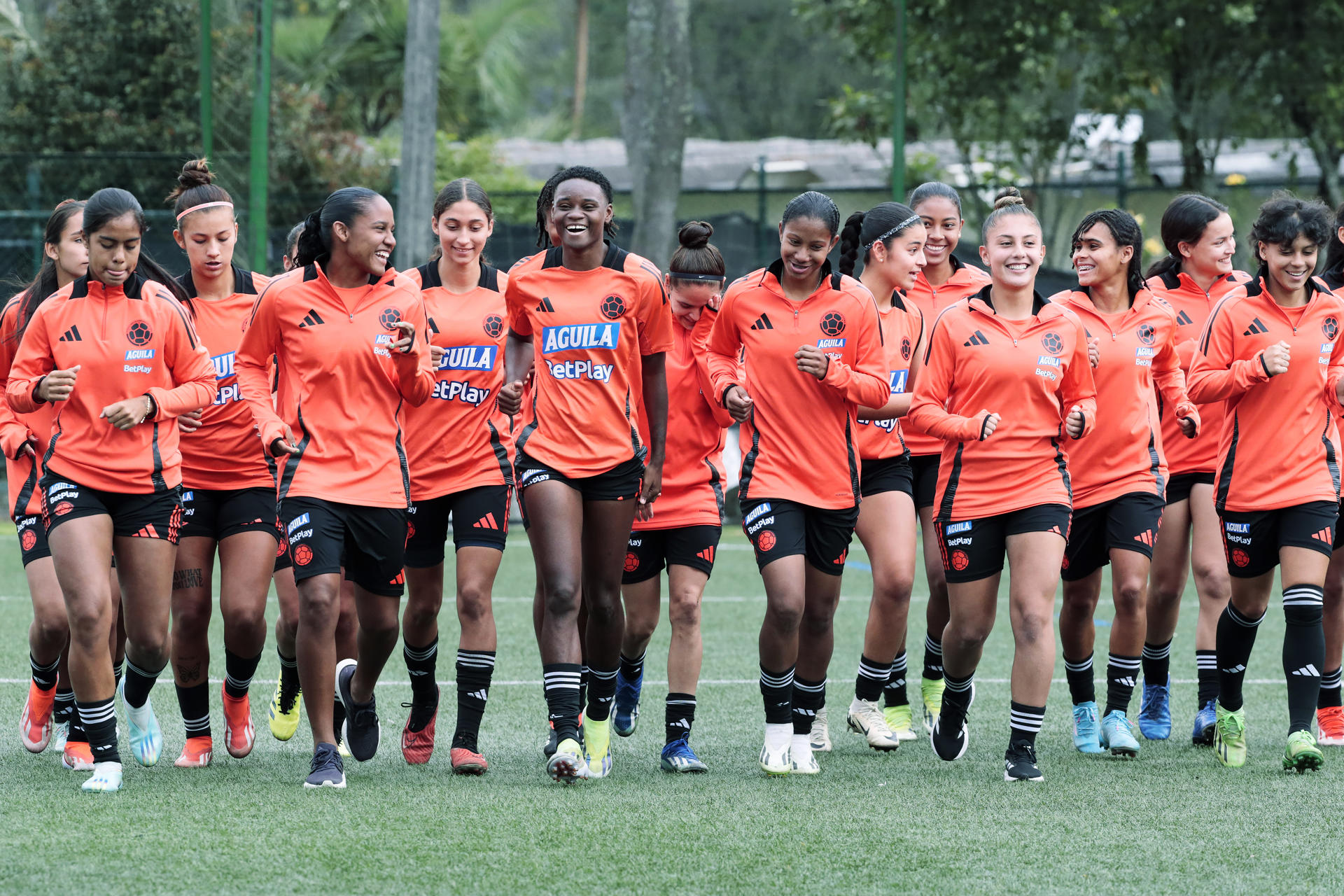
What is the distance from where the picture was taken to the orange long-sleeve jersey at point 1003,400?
6309mm

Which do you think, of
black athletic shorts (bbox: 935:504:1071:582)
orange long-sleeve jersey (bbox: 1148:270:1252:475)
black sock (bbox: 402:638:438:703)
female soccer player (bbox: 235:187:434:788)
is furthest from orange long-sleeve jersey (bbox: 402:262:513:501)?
orange long-sleeve jersey (bbox: 1148:270:1252:475)

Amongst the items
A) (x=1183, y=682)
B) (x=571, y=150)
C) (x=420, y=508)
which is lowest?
(x=1183, y=682)

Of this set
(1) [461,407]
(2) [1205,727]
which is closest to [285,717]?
(1) [461,407]

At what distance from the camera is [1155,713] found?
7.43 meters

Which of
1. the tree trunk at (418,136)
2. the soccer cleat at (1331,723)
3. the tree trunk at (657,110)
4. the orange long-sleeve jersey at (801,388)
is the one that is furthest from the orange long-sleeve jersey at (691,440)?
the tree trunk at (657,110)

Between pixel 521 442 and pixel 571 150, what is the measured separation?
1095 inches

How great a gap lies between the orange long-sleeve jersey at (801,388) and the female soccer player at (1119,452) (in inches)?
35.4

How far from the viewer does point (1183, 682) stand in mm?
8859

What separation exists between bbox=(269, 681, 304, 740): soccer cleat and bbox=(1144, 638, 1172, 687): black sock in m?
3.65

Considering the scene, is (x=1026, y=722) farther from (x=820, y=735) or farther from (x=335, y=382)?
(x=335, y=382)

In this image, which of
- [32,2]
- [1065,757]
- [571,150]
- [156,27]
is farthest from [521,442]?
[571,150]

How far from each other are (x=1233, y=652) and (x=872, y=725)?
1.50 metres

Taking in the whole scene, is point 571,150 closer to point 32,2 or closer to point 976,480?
point 32,2

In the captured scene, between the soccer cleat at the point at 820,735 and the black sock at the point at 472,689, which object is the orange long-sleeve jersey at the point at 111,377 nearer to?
the black sock at the point at 472,689
